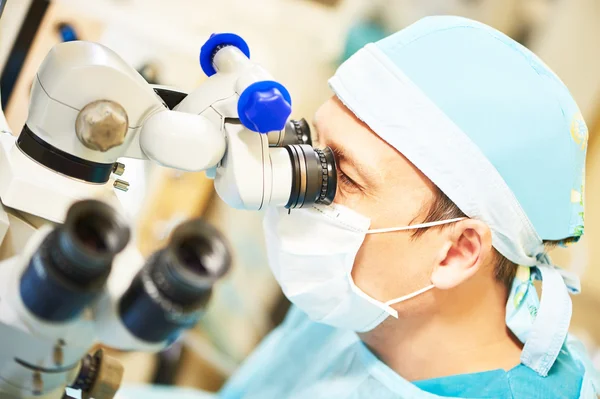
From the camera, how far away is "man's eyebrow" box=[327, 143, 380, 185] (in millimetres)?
1030

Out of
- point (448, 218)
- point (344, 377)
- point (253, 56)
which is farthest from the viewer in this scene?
point (253, 56)

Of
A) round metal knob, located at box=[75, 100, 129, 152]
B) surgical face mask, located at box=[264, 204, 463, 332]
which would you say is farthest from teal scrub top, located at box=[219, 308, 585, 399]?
round metal knob, located at box=[75, 100, 129, 152]

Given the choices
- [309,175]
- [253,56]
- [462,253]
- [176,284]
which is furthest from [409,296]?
[253,56]

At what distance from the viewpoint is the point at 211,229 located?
0.56 metres

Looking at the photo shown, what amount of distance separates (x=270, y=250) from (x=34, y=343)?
607 mm

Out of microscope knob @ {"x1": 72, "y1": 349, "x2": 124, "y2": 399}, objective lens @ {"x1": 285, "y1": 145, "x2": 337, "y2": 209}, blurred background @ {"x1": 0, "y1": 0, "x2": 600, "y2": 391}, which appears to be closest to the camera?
microscope knob @ {"x1": 72, "y1": 349, "x2": 124, "y2": 399}

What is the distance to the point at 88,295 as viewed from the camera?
54cm

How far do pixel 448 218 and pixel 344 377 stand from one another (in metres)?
0.46

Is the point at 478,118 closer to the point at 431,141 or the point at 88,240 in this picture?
the point at 431,141

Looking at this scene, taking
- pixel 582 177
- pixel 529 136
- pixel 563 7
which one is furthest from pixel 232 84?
pixel 563 7

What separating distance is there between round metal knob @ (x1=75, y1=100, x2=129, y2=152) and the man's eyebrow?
1.46ft

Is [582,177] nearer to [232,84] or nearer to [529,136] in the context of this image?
[529,136]

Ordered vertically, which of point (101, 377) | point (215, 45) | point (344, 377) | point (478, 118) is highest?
point (478, 118)

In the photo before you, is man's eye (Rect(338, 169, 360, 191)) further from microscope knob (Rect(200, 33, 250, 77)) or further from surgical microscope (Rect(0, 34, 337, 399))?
microscope knob (Rect(200, 33, 250, 77))
